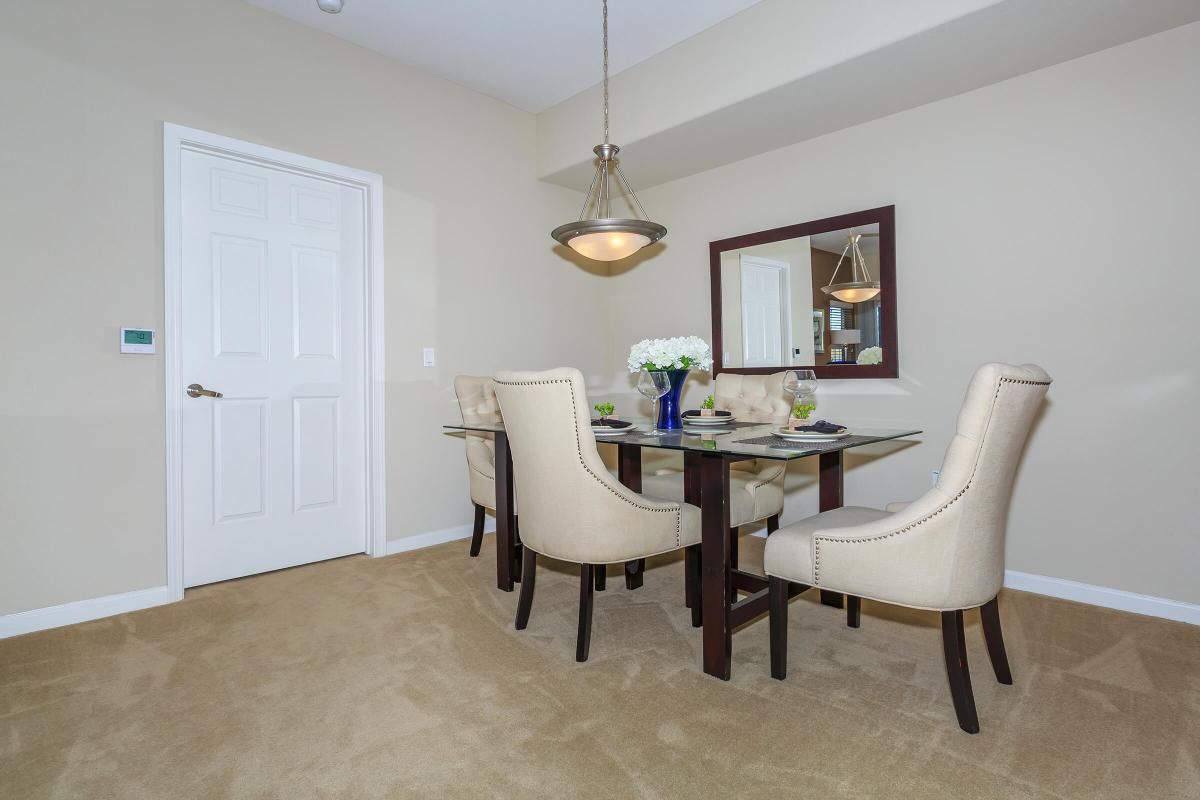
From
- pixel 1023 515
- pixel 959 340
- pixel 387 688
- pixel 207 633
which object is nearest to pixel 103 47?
pixel 207 633

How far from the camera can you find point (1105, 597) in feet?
8.51

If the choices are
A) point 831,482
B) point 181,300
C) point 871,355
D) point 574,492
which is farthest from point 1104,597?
point 181,300

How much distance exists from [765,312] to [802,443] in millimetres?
1905

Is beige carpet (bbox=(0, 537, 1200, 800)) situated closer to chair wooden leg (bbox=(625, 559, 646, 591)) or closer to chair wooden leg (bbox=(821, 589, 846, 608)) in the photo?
chair wooden leg (bbox=(821, 589, 846, 608))

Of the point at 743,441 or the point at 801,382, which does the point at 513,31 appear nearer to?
the point at 801,382

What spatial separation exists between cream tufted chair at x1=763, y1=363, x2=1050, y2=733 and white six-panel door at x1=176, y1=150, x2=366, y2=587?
8.71ft

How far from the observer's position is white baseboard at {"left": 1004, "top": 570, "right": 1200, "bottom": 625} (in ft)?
7.95

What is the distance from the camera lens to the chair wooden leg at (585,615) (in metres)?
2.06

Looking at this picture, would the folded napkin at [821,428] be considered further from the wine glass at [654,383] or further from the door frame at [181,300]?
the door frame at [181,300]

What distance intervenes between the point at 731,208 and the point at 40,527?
382 cm

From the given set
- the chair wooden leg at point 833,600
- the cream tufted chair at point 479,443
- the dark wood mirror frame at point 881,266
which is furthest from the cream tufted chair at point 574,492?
the dark wood mirror frame at point 881,266

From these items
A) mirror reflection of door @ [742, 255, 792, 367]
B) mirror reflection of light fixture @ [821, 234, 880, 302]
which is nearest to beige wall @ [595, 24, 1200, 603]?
mirror reflection of light fixture @ [821, 234, 880, 302]

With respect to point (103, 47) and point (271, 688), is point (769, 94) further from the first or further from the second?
point (271, 688)

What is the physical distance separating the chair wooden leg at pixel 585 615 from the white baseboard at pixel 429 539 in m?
1.77
